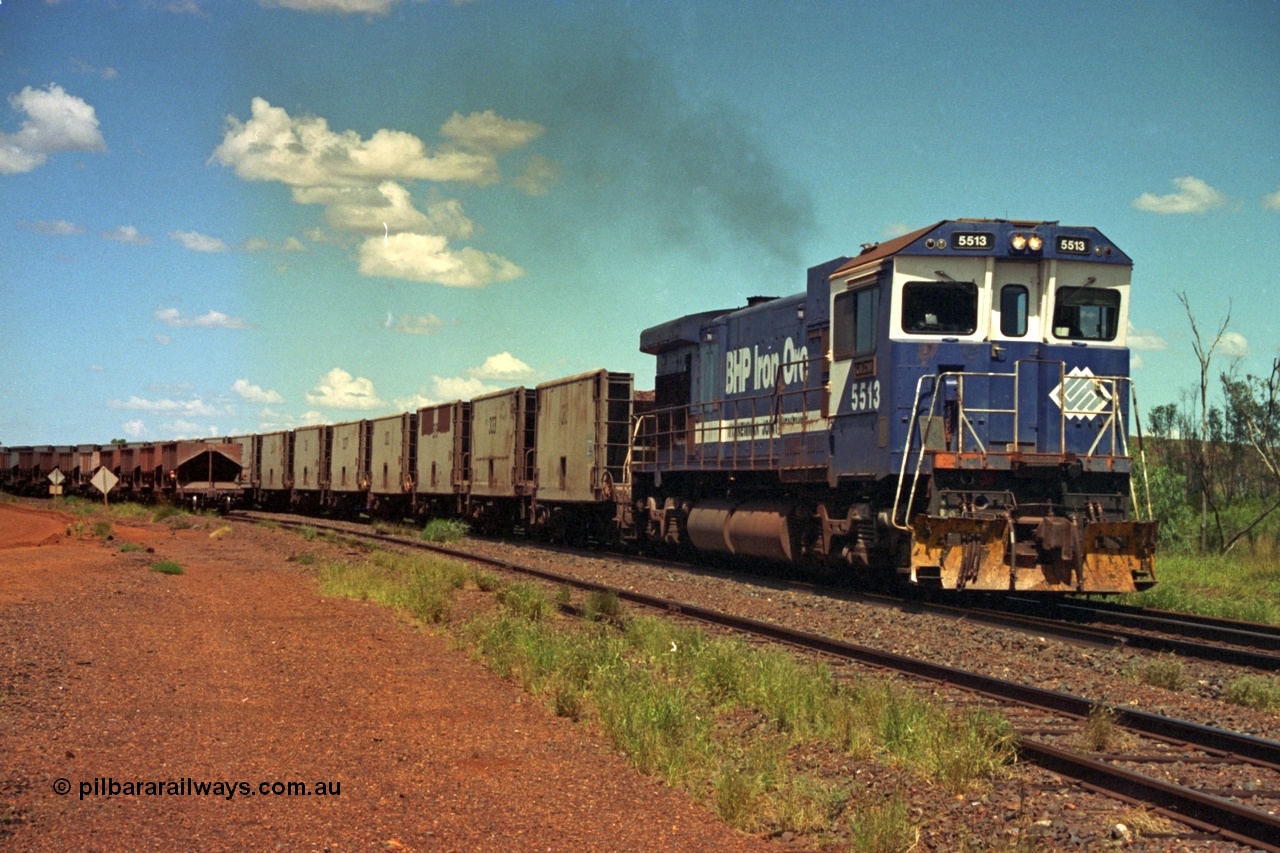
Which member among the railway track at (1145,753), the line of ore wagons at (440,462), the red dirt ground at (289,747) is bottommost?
the red dirt ground at (289,747)

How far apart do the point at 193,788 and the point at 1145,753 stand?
559 centimetres

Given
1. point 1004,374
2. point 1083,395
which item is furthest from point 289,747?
point 1083,395

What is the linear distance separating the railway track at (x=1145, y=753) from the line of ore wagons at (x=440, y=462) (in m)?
13.7

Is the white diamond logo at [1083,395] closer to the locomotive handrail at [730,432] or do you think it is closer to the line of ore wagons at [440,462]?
the locomotive handrail at [730,432]

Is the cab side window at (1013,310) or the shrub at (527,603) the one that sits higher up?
the cab side window at (1013,310)

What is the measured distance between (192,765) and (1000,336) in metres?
10.8

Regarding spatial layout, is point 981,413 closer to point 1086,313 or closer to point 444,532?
point 1086,313

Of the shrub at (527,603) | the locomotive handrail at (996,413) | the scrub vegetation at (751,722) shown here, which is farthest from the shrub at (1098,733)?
the shrub at (527,603)

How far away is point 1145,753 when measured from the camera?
7.29 meters

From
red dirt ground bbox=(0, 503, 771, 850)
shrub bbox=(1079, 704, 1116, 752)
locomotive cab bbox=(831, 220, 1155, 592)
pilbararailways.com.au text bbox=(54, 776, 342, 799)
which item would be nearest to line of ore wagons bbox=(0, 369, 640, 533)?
locomotive cab bbox=(831, 220, 1155, 592)

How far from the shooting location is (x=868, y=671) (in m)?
10.1

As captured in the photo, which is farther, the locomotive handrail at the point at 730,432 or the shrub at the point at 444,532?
the shrub at the point at 444,532

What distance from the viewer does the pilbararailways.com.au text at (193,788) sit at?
6.16 metres

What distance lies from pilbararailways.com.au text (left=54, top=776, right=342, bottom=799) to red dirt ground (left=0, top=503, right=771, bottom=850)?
24 millimetres
